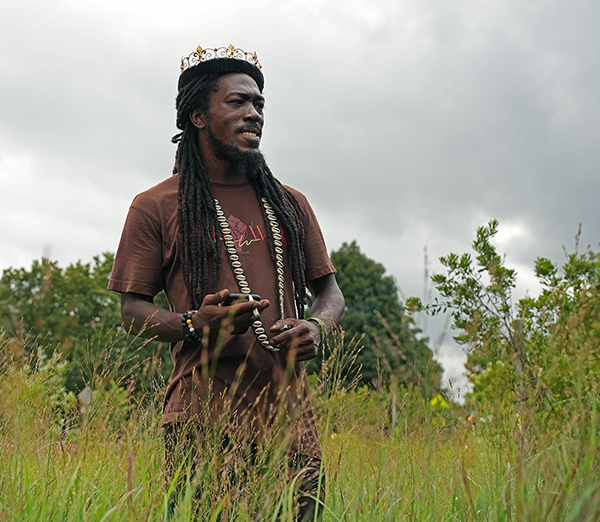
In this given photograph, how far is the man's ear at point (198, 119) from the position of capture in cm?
293

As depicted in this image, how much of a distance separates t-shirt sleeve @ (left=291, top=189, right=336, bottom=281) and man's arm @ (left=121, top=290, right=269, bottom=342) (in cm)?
67

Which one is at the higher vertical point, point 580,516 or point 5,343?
point 5,343

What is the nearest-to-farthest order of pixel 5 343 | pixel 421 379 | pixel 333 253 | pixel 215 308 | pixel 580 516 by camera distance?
pixel 580 516
pixel 215 308
pixel 421 379
pixel 5 343
pixel 333 253

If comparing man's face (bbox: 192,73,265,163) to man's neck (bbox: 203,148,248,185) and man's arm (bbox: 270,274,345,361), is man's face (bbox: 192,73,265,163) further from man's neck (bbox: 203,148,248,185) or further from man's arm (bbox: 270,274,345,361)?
man's arm (bbox: 270,274,345,361)

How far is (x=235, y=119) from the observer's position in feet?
9.16

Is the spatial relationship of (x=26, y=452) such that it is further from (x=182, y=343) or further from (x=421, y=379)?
(x=421, y=379)

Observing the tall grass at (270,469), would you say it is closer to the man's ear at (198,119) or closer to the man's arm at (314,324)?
the man's arm at (314,324)

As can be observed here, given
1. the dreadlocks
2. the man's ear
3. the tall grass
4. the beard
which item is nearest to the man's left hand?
the tall grass

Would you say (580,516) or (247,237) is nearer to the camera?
(580,516)

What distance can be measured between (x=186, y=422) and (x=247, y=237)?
79cm

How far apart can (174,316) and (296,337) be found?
0.47 meters

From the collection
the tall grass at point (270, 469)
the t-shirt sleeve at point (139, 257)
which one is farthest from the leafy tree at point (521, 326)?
the t-shirt sleeve at point (139, 257)

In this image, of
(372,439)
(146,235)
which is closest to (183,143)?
(146,235)

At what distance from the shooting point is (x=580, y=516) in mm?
1248
